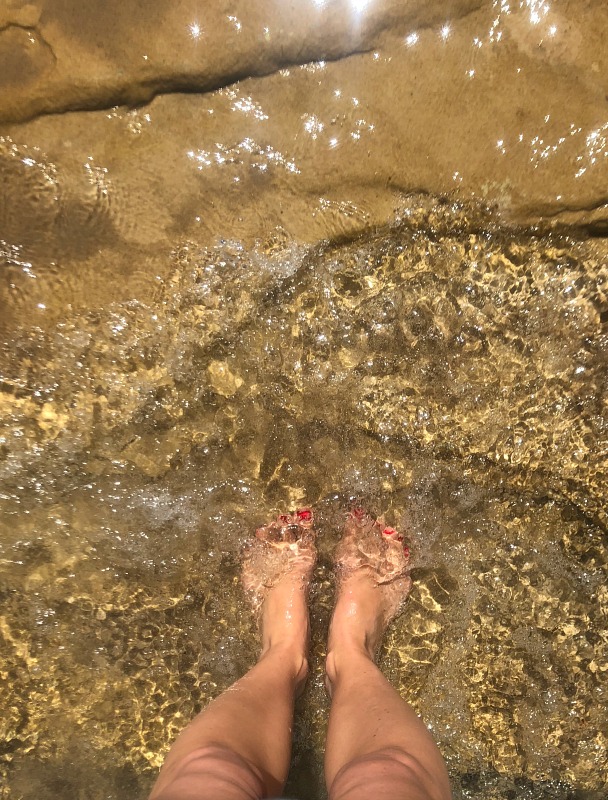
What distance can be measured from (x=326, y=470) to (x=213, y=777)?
0.95 m

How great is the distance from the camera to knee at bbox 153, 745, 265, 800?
3.60 ft

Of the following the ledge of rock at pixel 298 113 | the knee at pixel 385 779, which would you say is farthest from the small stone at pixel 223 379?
the knee at pixel 385 779

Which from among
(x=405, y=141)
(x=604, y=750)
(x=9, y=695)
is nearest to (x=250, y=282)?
(x=405, y=141)

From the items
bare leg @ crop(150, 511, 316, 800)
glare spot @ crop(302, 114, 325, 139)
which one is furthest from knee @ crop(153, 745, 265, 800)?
glare spot @ crop(302, 114, 325, 139)

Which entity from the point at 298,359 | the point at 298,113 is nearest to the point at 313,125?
the point at 298,113

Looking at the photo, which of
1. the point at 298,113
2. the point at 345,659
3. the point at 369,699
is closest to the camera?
the point at 369,699

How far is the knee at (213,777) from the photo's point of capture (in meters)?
1.10

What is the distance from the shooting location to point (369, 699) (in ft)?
4.86

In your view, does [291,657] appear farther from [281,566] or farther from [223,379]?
[223,379]

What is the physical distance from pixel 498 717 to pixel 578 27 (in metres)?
2.13

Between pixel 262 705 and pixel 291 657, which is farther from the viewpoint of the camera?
pixel 291 657

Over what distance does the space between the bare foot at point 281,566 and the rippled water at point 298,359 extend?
0.22ft

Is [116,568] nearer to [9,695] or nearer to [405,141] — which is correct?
[9,695]

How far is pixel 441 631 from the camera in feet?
6.11
